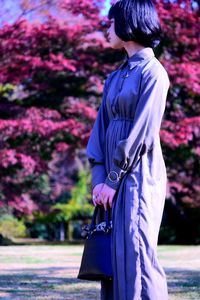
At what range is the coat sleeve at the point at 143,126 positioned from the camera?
9.48 ft

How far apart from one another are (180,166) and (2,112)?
14.6 feet

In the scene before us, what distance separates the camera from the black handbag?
9.42 ft

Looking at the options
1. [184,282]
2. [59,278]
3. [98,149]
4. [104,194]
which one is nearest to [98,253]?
[104,194]

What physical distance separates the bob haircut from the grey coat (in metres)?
0.10

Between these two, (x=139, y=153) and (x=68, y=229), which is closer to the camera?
(x=139, y=153)

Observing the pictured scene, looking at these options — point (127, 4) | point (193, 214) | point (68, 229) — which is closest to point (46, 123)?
Result: point (193, 214)

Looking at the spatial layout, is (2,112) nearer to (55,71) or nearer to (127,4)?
(55,71)

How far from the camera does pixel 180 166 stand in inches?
582

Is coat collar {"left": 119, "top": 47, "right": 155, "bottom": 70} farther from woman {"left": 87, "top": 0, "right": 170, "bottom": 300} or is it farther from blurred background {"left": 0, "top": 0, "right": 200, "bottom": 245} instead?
blurred background {"left": 0, "top": 0, "right": 200, "bottom": 245}

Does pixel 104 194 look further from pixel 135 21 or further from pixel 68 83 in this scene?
pixel 68 83

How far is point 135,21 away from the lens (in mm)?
2996

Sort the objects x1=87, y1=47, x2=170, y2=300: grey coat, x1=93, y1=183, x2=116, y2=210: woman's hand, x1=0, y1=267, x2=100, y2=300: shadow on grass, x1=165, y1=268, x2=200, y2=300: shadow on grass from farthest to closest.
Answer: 1. x1=165, y1=268, x2=200, y2=300: shadow on grass
2. x1=0, y1=267, x2=100, y2=300: shadow on grass
3. x1=93, y1=183, x2=116, y2=210: woman's hand
4. x1=87, y1=47, x2=170, y2=300: grey coat

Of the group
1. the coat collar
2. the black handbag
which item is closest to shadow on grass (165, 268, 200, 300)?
the black handbag

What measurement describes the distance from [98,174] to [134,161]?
24cm
